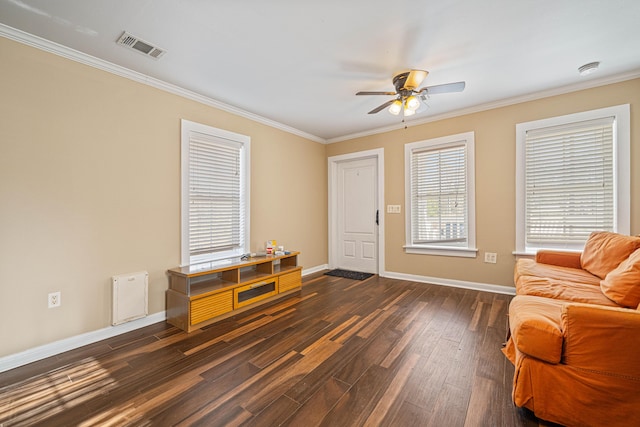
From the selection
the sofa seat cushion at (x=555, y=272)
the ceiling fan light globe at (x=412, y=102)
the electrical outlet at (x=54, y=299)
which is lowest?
the electrical outlet at (x=54, y=299)

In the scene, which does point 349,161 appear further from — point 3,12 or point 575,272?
point 3,12

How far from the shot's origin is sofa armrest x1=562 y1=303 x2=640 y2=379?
123cm

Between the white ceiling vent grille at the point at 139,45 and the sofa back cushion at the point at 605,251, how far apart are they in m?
→ 4.43

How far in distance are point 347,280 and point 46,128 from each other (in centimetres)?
398

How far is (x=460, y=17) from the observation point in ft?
6.37

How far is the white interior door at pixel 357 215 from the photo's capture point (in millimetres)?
4844

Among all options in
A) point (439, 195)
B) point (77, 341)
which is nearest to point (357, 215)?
point (439, 195)

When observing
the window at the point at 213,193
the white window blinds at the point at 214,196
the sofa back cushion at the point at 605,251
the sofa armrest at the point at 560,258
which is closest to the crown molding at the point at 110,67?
the window at the point at 213,193

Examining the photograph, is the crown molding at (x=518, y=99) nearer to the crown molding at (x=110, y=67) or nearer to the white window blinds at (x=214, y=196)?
the crown molding at (x=110, y=67)

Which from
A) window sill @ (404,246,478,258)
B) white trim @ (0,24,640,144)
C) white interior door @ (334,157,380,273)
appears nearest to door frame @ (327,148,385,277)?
white interior door @ (334,157,380,273)

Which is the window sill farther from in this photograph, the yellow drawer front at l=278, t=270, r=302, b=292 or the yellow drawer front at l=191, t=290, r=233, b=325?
the yellow drawer front at l=191, t=290, r=233, b=325

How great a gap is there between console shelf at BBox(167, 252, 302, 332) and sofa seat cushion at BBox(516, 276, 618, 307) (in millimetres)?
2660

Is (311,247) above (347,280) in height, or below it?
above

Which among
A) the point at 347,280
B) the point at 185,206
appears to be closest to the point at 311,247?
the point at 347,280
